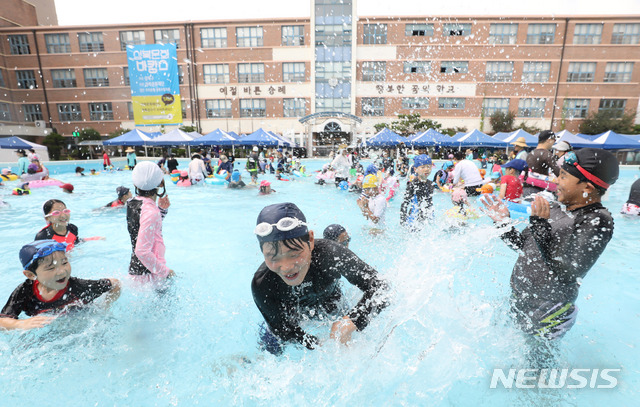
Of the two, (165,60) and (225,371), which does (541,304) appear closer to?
(225,371)

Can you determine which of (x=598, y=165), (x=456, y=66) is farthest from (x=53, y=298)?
(x=456, y=66)

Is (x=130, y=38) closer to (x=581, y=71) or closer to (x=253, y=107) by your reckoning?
(x=253, y=107)

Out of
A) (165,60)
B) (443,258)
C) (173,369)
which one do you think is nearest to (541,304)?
(443,258)

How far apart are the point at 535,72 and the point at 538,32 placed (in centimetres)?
425

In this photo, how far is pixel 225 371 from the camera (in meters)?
2.80

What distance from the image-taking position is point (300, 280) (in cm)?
205

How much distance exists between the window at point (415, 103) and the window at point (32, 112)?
46.0 meters

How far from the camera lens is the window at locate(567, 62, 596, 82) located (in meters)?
34.3

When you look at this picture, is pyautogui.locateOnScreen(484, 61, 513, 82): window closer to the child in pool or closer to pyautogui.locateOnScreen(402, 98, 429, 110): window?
pyautogui.locateOnScreen(402, 98, 429, 110): window

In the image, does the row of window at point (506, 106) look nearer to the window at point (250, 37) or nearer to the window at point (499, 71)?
the window at point (499, 71)

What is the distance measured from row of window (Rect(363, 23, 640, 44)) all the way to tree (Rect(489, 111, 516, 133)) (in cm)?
813

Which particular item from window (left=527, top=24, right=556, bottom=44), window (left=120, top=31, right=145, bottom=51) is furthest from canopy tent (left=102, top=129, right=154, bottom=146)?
window (left=527, top=24, right=556, bottom=44)

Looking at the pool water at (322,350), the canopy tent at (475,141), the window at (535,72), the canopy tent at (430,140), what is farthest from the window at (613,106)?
the pool water at (322,350)

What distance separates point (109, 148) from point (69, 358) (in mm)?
42265
